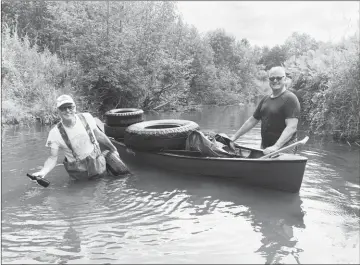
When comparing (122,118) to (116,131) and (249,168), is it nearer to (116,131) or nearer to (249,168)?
(116,131)

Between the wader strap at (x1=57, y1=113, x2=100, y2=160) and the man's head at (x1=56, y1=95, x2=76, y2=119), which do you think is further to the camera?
the wader strap at (x1=57, y1=113, x2=100, y2=160)

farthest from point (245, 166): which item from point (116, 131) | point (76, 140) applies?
point (116, 131)

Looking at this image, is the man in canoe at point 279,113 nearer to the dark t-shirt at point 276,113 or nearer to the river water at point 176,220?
the dark t-shirt at point 276,113

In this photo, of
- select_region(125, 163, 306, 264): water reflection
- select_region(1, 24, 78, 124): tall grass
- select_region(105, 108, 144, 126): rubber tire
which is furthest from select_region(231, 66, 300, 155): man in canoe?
select_region(1, 24, 78, 124): tall grass

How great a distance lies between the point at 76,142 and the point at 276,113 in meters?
3.57

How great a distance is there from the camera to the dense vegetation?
10.9 meters

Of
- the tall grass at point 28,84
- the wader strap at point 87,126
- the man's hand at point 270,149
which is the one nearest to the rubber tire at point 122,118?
the wader strap at point 87,126

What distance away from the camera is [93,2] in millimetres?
20031

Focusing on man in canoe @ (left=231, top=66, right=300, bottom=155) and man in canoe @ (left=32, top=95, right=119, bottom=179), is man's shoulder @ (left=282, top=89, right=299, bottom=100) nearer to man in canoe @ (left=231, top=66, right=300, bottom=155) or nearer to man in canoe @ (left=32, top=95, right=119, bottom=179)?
man in canoe @ (left=231, top=66, right=300, bottom=155)

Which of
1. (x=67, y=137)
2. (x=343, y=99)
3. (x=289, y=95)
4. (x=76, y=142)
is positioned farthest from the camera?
(x=343, y=99)

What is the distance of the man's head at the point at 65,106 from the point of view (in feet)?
18.7

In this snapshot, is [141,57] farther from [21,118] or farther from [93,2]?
[21,118]

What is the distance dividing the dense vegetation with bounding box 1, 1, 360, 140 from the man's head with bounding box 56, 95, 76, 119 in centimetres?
799

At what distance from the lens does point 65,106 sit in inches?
225
